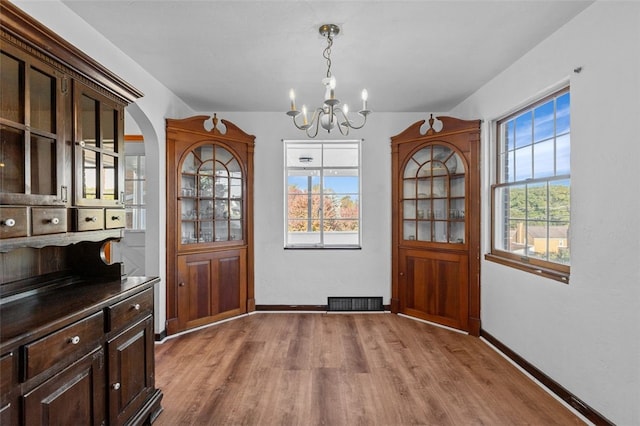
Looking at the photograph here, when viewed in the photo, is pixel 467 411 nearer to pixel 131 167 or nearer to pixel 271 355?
pixel 271 355

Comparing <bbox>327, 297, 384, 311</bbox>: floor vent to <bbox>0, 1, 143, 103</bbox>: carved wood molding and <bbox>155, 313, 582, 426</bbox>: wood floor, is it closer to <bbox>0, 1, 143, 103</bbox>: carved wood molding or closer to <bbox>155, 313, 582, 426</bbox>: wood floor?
<bbox>155, 313, 582, 426</bbox>: wood floor

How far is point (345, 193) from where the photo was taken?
468 centimetres

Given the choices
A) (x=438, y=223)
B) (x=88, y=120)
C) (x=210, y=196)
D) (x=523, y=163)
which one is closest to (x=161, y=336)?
(x=210, y=196)

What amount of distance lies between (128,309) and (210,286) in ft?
7.10

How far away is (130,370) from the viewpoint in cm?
198

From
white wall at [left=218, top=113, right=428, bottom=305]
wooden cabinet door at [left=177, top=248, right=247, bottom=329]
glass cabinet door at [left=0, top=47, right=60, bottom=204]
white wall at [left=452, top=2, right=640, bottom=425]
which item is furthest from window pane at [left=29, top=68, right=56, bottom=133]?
white wall at [left=452, top=2, right=640, bottom=425]

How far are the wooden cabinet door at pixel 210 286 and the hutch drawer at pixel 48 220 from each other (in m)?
2.18

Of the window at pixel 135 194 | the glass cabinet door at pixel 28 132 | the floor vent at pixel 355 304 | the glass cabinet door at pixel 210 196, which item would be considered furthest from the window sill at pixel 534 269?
the window at pixel 135 194

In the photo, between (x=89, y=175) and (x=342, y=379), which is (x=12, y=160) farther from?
(x=342, y=379)

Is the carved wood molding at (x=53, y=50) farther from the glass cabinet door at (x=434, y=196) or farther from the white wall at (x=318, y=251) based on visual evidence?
the glass cabinet door at (x=434, y=196)

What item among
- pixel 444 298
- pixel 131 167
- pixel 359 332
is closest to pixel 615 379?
pixel 444 298

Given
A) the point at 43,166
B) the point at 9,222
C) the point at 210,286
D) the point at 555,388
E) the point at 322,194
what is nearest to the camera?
the point at 9,222

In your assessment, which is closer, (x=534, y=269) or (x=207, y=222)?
(x=534, y=269)

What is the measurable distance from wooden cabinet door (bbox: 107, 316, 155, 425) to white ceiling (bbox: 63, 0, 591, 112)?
2.08 metres
